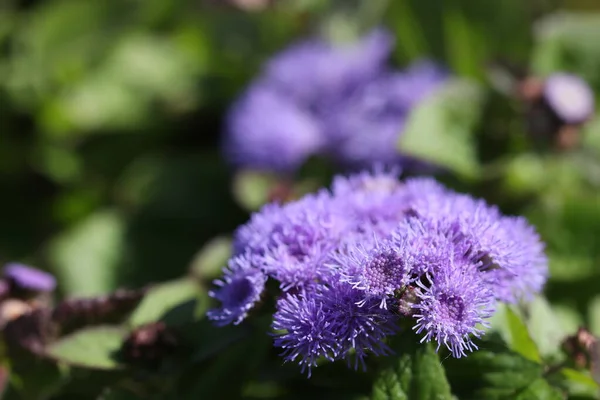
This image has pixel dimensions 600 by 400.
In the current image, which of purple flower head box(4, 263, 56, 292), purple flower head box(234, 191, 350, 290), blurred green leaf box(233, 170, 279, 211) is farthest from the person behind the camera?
blurred green leaf box(233, 170, 279, 211)

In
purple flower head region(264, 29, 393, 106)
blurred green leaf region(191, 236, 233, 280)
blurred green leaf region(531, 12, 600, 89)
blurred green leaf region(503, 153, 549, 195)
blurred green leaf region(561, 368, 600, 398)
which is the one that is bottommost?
blurred green leaf region(561, 368, 600, 398)

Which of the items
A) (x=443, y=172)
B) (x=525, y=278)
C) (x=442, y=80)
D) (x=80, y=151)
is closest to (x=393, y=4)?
(x=442, y=80)

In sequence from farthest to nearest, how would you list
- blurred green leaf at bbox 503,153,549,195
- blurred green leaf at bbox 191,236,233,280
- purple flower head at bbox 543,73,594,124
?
blurred green leaf at bbox 503,153,549,195 < purple flower head at bbox 543,73,594,124 < blurred green leaf at bbox 191,236,233,280

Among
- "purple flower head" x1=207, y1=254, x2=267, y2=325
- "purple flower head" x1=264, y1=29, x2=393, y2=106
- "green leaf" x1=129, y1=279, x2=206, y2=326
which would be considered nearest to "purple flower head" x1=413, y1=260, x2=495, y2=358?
"purple flower head" x1=207, y1=254, x2=267, y2=325

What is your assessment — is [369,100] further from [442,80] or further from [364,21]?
[364,21]

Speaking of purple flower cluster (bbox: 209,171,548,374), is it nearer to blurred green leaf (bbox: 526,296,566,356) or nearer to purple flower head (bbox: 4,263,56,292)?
blurred green leaf (bbox: 526,296,566,356)

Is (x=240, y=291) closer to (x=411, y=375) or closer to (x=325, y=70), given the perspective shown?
(x=411, y=375)

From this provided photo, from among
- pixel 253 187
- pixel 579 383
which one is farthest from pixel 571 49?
pixel 579 383
